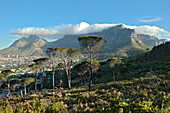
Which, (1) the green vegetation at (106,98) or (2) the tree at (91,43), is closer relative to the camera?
(1) the green vegetation at (106,98)

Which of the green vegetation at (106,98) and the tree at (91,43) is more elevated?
the tree at (91,43)

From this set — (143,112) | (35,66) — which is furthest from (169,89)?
(35,66)

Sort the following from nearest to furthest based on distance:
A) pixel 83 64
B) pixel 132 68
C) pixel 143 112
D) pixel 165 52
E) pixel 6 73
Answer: pixel 143 112
pixel 83 64
pixel 6 73
pixel 132 68
pixel 165 52

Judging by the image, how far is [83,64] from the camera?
42344 mm

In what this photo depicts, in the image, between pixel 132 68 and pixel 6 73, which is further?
pixel 132 68

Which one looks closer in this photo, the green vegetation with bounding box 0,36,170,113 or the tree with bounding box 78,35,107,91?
the green vegetation with bounding box 0,36,170,113

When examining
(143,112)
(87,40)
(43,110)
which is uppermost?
(87,40)

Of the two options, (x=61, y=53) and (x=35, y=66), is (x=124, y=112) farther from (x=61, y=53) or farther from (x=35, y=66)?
(x=35, y=66)

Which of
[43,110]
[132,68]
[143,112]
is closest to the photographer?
[143,112]

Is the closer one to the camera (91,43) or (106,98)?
(106,98)

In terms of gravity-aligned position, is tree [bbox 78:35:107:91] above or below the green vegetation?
above

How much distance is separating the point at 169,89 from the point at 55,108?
1382 centimetres

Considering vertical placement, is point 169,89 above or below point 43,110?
above

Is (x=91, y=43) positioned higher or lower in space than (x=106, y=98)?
higher
